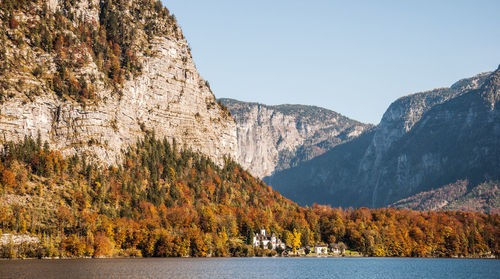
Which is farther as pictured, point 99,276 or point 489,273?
point 489,273

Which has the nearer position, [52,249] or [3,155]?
[52,249]

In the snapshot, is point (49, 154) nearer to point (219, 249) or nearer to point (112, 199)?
point (112, 199)

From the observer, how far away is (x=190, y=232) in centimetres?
18788

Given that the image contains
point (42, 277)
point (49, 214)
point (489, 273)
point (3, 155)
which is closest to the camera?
point (42, 277)

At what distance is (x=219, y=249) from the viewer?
19512 centimetres

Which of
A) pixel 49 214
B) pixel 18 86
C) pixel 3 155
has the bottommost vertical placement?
pixel 49 214

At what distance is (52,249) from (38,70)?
71.3 meters

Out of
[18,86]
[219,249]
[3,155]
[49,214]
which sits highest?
[18,86]

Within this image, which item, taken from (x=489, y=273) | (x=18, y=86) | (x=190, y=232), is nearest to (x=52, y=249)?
(x=190, y=232)

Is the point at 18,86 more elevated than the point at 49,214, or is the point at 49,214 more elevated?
the point at 18,86

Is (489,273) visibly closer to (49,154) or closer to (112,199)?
(112,199)

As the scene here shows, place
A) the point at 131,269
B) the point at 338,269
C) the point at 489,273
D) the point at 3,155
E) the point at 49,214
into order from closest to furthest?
the point at 131,269 → the point at 489,273 → the point at 338,269 → the point at 49,214 → the point at 3,155

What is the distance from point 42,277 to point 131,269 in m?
25.6

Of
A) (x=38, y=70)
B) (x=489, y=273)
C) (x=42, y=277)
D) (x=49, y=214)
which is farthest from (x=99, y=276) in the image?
(x=38, y=70)
